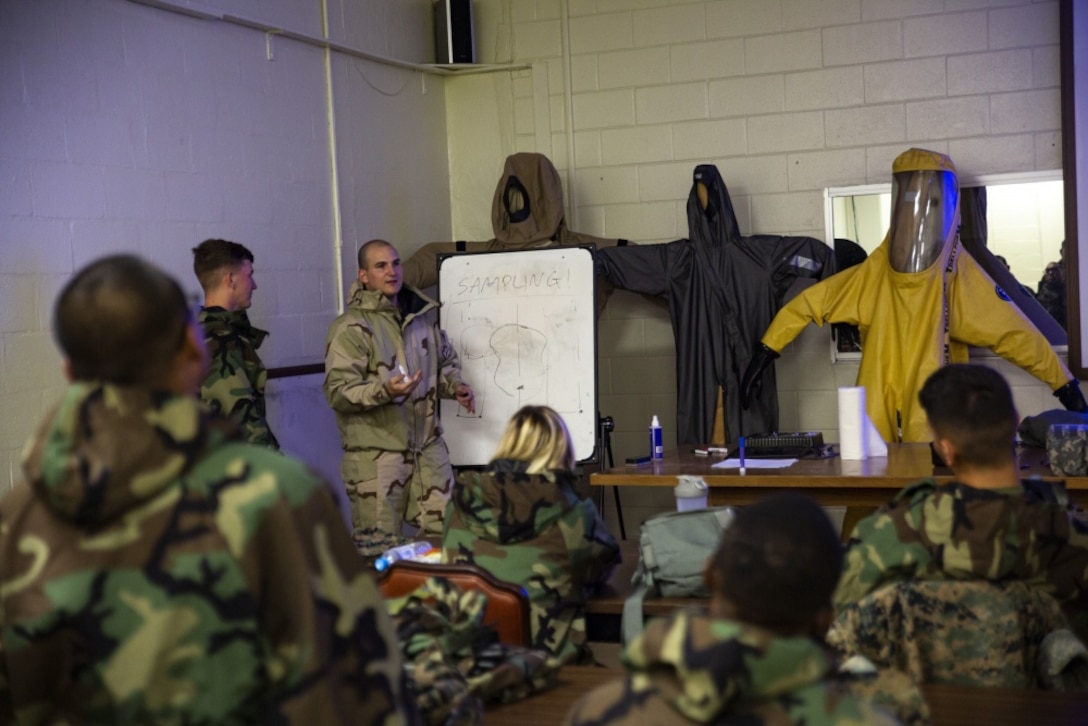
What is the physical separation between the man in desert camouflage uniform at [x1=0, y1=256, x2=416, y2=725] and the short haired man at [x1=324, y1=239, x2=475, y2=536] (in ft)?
11.0

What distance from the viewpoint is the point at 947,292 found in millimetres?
5074

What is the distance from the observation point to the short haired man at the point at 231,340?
13.0ft

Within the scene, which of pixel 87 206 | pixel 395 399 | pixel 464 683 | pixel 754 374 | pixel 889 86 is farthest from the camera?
pixel 889 86

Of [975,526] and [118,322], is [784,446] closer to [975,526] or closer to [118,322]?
[975,526]

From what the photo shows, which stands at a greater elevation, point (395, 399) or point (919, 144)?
point (919, 144)

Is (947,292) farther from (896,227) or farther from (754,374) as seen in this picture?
(754,374)

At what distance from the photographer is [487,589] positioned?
2428mm

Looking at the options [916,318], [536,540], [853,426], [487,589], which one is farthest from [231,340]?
[916,318]

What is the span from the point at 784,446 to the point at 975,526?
217cm

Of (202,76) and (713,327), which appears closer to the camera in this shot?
(202,76)

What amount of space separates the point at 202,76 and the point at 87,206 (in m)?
0.84

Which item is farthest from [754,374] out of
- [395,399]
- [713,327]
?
[395,399]

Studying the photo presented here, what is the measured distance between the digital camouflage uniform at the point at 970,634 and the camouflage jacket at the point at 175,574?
1.23 metres

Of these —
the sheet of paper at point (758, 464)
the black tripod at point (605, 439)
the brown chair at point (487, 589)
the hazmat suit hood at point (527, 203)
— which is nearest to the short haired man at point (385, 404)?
the black tripod at point (605, 439)
